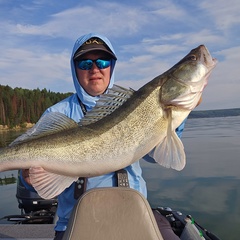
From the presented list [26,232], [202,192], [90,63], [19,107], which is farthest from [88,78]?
[19,107]

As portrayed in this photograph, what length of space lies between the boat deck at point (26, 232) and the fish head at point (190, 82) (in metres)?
3.32

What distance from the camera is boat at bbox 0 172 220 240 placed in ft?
8.09

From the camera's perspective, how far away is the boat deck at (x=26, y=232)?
16.3 feet

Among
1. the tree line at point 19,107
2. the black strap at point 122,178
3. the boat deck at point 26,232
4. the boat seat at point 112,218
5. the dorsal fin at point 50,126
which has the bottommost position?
the boat deck at point 26,232

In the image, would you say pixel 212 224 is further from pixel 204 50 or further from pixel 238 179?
pixel 204 50

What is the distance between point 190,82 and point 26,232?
3853 millimetres

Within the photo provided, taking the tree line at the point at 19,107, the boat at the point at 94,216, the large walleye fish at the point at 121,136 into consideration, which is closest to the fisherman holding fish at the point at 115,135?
the large walleye fish at the point at 121,136

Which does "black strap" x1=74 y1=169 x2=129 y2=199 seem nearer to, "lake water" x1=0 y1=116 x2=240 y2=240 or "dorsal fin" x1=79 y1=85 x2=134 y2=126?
"dorsal fin" x1=79 y1=85 x2=134 y2=126

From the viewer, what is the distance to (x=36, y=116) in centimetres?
6247

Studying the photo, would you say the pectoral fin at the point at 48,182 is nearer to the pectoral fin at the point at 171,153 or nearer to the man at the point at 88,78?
the man at the point at 88,78

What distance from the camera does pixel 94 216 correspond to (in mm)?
2463

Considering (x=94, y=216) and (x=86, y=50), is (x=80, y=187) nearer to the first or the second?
(x=94, y=216)

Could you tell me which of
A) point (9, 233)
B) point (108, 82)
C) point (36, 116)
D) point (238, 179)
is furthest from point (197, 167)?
point (36, 116)

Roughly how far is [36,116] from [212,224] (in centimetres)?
5713
